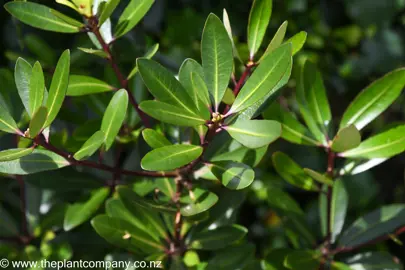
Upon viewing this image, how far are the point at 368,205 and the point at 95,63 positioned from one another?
3.00ft

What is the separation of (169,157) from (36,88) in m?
0.24

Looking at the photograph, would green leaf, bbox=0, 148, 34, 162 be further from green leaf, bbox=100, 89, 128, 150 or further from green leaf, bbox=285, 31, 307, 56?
green leaf, bbox=285, 31, 307, 56

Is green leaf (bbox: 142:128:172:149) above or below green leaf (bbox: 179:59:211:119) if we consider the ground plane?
below

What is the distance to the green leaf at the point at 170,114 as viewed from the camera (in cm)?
87

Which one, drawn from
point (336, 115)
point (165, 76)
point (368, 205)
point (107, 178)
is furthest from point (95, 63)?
point (336, 115)

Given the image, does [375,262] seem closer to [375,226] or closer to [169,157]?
[375,226]

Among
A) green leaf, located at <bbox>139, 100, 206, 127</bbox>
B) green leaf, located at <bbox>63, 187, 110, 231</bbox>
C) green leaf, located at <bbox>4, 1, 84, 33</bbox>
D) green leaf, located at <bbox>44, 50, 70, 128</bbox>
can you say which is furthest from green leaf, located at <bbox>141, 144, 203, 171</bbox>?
green leaf, located at <bbox>63, 187, 110, 231</bbox>

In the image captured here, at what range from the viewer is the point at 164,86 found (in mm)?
907

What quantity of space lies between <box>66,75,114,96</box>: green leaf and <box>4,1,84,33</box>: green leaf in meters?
0.10

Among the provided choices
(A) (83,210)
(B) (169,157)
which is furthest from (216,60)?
(A) (83,210)

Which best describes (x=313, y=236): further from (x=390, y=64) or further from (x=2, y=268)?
(x=390, y=64)

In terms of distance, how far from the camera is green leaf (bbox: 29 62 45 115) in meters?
0.92

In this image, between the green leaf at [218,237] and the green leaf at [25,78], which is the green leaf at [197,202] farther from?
the green leaf at [25,78]

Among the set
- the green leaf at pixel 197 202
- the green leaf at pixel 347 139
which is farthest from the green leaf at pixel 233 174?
the green leaf at pixel 347 139
